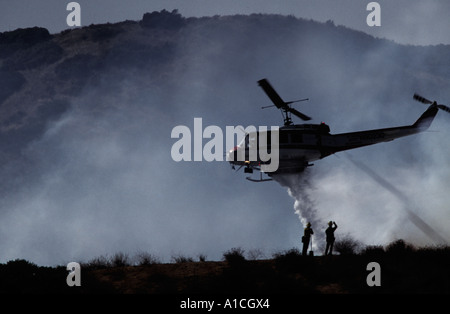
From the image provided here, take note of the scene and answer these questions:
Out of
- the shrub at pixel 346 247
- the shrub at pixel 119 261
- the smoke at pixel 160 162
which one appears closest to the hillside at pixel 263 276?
the shrub at pixel 119 261

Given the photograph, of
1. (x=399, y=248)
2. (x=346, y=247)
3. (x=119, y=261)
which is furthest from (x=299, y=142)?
(x=119, y=261)

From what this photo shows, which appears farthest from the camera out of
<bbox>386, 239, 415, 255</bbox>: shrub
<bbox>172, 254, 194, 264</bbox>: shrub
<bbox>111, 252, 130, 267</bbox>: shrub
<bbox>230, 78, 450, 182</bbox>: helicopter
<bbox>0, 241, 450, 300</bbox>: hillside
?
<bbox>230, 78, 450, 182</bbox>: helicopter

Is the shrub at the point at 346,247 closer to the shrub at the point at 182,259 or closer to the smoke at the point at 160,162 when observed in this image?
the shrub at the point at 182,259

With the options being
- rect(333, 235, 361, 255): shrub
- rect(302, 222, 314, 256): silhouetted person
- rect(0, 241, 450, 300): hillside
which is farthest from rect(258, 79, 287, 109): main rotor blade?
rect(0, 241, 450, 300): hillside

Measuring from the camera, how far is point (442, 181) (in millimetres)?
48125

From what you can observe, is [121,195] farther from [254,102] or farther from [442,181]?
[442,181]

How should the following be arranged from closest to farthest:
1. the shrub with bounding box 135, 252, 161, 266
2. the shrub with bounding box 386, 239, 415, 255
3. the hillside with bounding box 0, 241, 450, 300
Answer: the hillside with bounding box 0, 241, 450, 300
the shrub with bounding box 386, 239, 415, 255
the shrub with bounding box 135, 252, 161, 266

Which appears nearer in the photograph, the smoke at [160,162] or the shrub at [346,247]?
the shrub at [346,247]

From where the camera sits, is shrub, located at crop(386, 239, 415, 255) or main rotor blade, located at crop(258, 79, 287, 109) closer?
shrub, located at crop(386, 239, 415, 255)

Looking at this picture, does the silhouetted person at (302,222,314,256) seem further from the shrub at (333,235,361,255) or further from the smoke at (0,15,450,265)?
the smoke at (0,15,450,265)

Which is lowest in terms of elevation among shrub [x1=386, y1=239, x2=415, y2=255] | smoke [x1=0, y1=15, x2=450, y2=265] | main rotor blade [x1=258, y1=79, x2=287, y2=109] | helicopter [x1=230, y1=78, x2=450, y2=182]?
shrub [x1=386, y1=239, x2=415, y2=255]

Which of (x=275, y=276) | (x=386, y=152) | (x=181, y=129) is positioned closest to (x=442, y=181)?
(x=275, y=276)

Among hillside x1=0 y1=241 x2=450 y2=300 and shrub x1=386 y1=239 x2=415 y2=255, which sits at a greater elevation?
shrub x1=386 y1=239 x2=415 y2=255

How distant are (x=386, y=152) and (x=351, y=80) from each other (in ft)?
186
